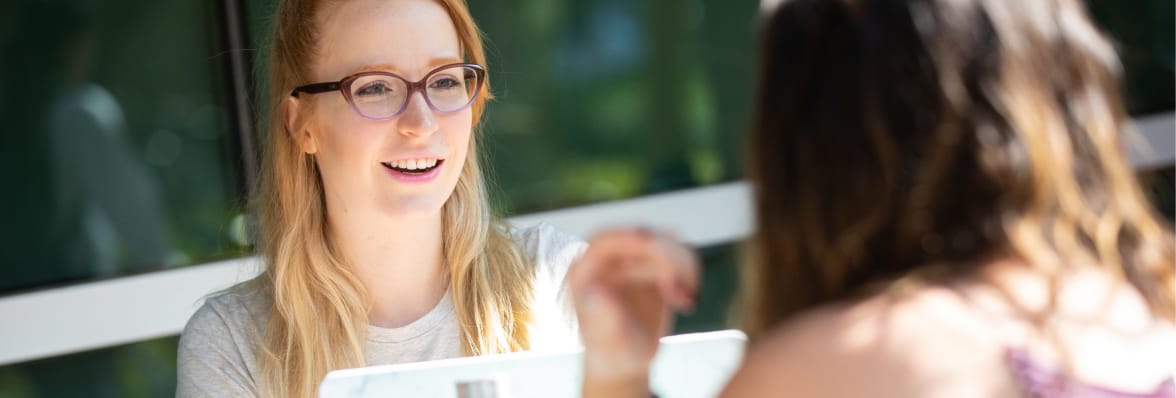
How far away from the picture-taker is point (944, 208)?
1.27m

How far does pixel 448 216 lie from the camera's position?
2279 millimetres

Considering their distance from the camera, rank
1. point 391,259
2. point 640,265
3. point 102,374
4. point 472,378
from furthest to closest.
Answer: point 102,374, point 391,259, point 472,378, point 640,265

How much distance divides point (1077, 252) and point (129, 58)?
2725 millimetres

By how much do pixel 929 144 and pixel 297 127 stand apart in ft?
4.20

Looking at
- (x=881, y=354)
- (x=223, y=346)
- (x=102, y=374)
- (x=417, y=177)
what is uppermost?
(x=417, y=177)

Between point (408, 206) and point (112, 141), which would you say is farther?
point (112, 141)

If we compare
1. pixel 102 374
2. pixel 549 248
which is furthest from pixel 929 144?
pixel 102 374

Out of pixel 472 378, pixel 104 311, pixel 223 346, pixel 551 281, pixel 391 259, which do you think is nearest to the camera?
pixel 472 378

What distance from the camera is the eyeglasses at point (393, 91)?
7.09 feet

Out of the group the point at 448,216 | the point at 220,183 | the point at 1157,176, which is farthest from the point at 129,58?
the point at 1157,176

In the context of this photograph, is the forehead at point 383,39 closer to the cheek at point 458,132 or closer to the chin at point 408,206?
the cheek at point 458,132

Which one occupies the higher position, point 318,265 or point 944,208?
point 944,208

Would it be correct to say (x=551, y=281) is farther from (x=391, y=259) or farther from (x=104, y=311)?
(x=104, y=311)

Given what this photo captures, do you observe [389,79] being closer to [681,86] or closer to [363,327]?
[363,327]
